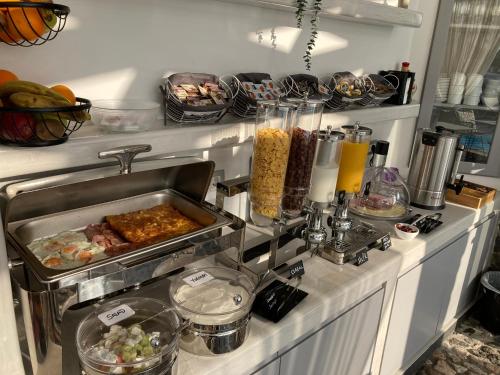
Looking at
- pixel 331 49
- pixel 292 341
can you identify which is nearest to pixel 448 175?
pixel 331 49

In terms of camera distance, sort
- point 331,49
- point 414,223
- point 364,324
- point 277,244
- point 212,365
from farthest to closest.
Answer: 1. point 331,49
2. point 414,223
3. point 364,324
4. point 277,244
5. point 212,365

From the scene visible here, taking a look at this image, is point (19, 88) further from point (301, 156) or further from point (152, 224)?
point (301, 156)

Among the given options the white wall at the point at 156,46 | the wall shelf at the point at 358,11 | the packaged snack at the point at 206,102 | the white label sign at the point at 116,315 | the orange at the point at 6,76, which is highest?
the wall shelf at the point at 358,11

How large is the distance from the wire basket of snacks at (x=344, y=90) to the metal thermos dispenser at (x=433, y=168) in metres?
0.30

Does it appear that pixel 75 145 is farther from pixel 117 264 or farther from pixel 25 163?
pixel 117 264

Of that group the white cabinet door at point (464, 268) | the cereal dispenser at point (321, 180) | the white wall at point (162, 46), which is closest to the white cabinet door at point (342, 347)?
the cereal dispenser at point (321, 180)

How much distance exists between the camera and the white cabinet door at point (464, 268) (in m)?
1.72

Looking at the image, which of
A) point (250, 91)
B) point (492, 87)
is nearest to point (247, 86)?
point (250, 91)

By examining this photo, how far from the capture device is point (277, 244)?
3.79ft

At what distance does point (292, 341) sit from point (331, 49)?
3.82ft

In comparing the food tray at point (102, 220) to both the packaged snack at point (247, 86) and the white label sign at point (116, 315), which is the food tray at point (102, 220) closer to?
the white label sign at point (116, 315)

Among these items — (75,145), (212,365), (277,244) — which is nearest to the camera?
(212,365)

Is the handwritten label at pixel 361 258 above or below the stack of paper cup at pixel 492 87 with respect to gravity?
below

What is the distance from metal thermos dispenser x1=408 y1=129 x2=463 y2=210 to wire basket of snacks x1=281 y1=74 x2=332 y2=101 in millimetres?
438
